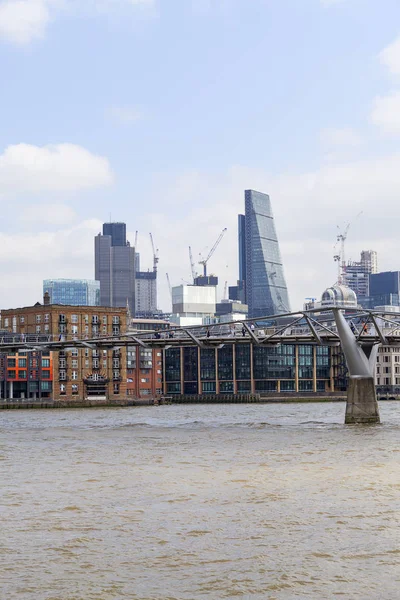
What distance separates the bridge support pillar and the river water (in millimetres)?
25175

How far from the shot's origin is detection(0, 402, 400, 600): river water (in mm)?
21691

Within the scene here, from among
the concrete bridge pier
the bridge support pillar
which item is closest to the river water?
the concrete bridge pier

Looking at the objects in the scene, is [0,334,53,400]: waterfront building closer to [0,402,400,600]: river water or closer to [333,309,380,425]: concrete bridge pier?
[333,309,380,425]: concrete bridge pier

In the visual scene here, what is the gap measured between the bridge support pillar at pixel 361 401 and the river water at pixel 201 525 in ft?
82.6

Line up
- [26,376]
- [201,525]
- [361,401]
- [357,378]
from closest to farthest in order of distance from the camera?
[201,525]
[357,378]
[361,401]
[26,376]

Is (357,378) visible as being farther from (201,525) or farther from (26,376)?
(26,376)

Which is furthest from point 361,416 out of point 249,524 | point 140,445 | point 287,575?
point 287,575

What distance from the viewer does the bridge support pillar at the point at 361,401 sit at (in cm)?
8138

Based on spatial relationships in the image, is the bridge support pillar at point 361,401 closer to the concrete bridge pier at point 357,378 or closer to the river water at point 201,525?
the concrete bridge pier at point 357,378

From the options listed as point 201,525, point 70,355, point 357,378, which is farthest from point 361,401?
point 70,355

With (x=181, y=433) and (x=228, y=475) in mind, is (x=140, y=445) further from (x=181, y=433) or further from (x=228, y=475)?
(x=228, y=475)

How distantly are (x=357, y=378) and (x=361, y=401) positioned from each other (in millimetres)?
2422

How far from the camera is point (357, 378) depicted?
267 ft

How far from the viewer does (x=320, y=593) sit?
68.2 feet
